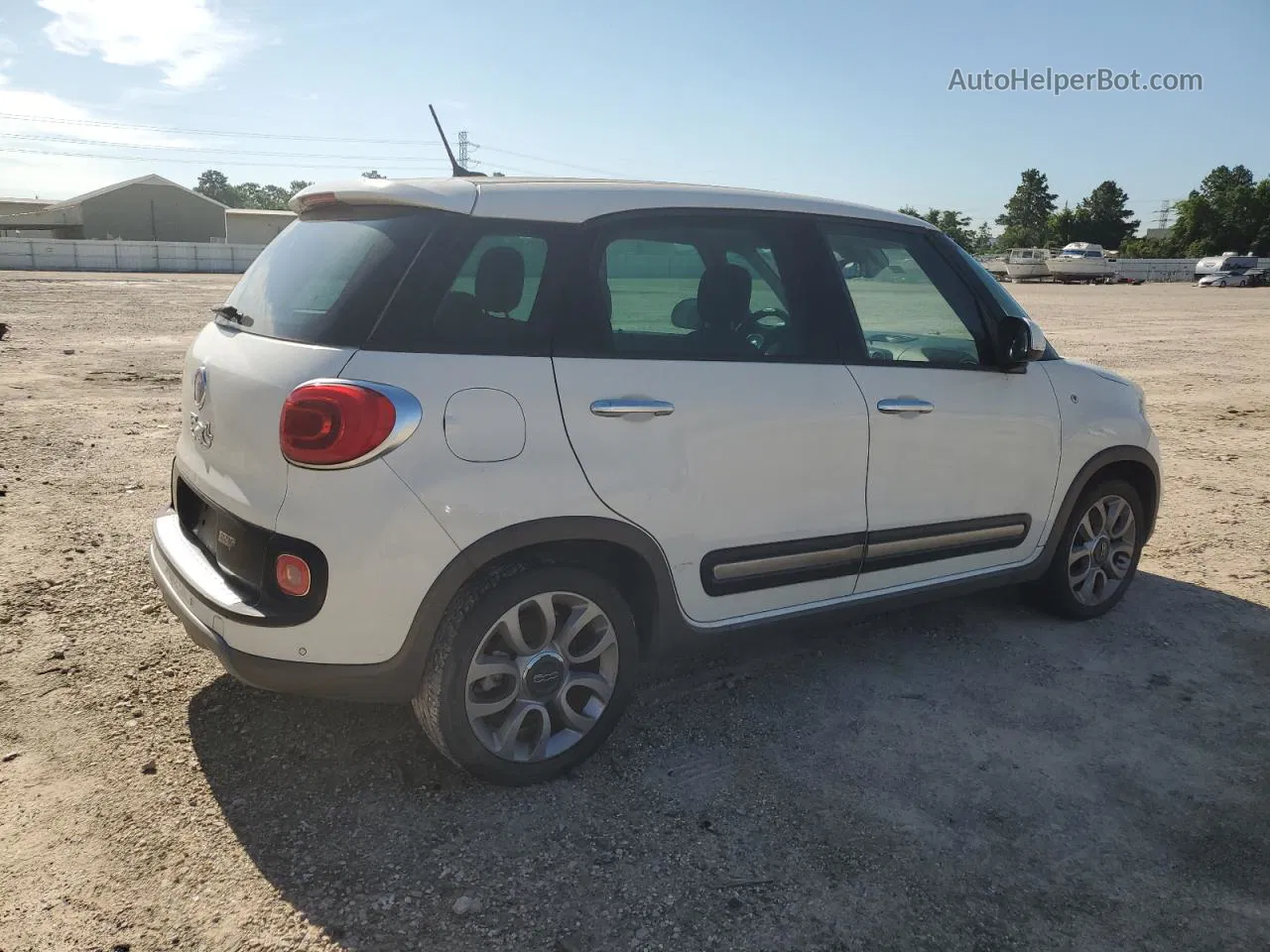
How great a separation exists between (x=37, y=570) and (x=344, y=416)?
9.90ft

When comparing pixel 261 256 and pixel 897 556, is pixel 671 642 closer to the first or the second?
pixel 897 556

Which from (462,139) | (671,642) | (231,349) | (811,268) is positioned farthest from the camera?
(462,139)

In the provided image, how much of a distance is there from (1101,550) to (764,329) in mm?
2336

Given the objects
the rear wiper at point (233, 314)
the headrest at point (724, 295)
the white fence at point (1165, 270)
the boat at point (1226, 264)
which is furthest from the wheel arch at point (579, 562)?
the white fence at point (1165, 270)

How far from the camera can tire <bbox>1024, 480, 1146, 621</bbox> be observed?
4.45 metres

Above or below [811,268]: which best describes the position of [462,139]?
above

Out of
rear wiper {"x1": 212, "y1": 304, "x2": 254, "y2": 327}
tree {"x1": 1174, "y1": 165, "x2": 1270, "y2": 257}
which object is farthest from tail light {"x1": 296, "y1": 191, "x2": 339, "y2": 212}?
tree {"x1": 1174, "y1": 165, "x2": 1270, "y2": 257}

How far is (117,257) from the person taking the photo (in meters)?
48.4

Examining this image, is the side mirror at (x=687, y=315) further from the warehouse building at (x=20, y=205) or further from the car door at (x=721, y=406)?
the warehouse building at (x=20, y=205)

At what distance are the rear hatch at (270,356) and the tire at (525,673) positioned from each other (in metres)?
0.61

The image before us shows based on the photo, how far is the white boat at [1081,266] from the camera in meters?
59.0

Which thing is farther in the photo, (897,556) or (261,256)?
(897,556)

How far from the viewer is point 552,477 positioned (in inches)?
111

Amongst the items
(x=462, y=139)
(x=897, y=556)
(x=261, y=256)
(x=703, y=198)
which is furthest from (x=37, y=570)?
(x=462, y=139)
